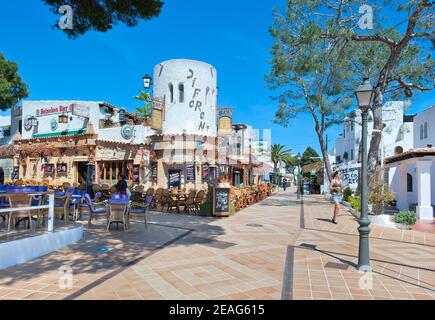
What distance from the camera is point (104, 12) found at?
7852 mm

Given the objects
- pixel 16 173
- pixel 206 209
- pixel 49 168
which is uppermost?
pixel 49 168

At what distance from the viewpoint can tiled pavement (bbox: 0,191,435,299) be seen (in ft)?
13.5

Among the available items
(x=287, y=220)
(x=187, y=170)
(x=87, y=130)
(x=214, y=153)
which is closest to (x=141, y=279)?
(x=287, y=220)

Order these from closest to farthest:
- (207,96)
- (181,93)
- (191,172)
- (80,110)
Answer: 1. (191,172)
2. (181,93)
3. (207,96)
4. (80,110)

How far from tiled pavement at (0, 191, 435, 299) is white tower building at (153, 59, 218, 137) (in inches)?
408

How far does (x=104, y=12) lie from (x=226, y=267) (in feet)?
22.5

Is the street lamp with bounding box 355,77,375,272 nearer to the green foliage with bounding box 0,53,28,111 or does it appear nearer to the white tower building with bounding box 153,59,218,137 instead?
the white tower building with bounding box 153,59,218,137

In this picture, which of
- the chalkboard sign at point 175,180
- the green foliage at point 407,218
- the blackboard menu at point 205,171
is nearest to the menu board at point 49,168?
the chalkboard sign at point 175,180

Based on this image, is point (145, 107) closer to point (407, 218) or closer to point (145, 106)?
point (145, 106)

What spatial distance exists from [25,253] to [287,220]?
8507 millimetres

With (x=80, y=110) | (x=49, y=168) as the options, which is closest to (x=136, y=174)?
(x=80, y=110)

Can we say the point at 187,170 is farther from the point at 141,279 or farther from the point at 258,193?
the point at 141,279

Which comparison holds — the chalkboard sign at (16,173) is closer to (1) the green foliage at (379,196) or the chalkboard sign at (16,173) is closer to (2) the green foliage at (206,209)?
(2) the green foliage at (206,209)
